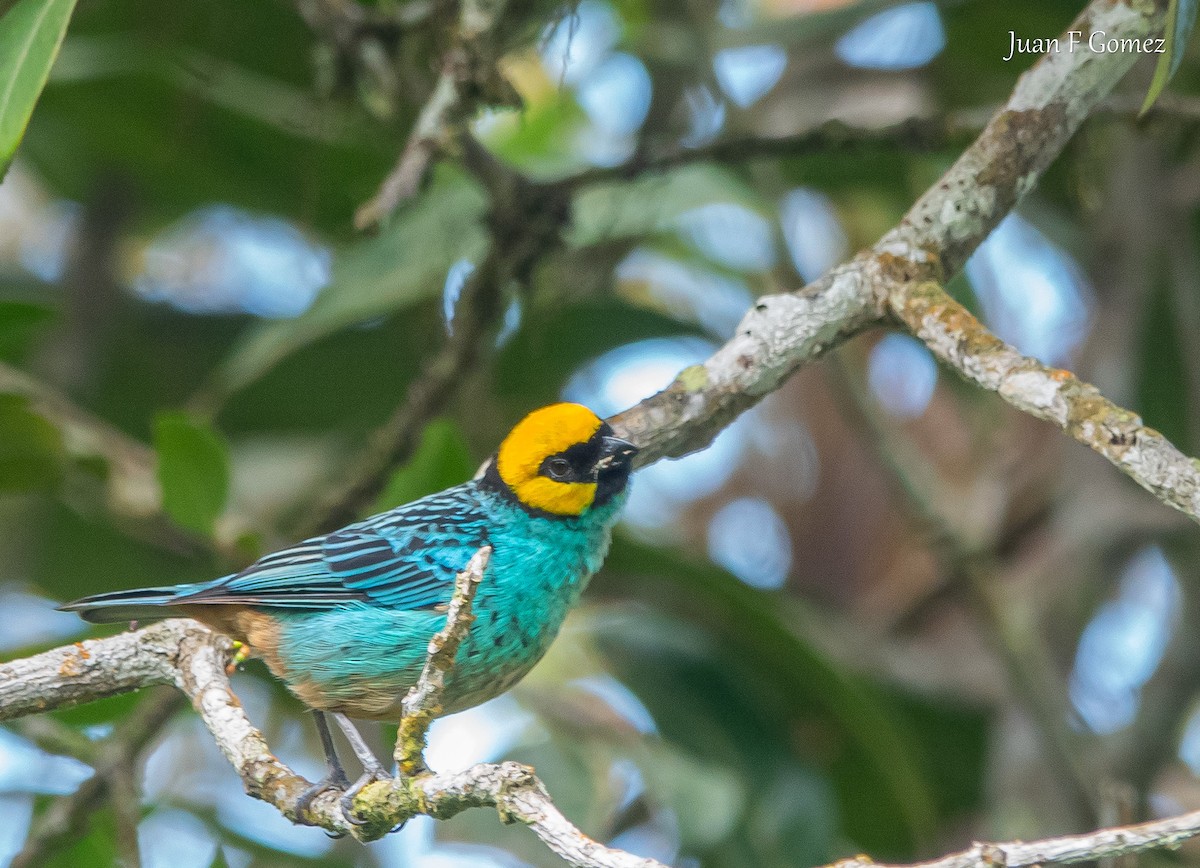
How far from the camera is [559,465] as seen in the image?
332 cm

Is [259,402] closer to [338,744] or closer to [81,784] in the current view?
[338,744]

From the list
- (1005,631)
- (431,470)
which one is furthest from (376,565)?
(1005,631)

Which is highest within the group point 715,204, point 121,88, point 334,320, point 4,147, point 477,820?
point 121,88

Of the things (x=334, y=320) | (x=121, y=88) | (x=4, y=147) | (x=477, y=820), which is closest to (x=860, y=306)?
(x=4, y=147)

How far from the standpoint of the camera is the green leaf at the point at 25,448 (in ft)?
13.1

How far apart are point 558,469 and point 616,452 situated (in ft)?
1.11

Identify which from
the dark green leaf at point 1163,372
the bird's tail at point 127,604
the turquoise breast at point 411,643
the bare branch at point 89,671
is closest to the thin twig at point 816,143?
the turquoise breast at point 411,643

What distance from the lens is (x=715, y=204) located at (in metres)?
4.77

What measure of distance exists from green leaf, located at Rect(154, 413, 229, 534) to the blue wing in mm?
658

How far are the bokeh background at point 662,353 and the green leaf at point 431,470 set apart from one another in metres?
0.01

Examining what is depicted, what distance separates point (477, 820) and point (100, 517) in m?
1.78

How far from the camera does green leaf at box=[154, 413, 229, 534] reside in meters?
3.67

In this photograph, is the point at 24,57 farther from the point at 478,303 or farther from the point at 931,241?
the point at 931,241

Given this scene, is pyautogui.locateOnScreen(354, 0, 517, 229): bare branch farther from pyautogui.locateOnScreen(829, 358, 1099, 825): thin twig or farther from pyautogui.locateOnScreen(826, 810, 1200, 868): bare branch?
pyautogui.locateOnScreen(826, 810, 1200, 868): bare branch
